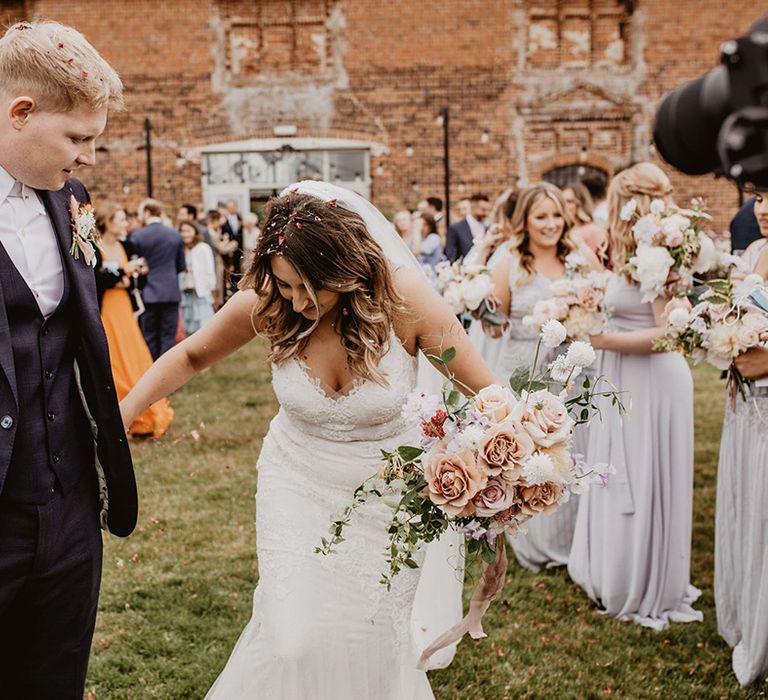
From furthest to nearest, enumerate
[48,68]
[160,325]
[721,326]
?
[160,325] < [721,326] < [48,68]

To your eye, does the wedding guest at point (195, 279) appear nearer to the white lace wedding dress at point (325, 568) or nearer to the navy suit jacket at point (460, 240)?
the navy suit jacket at point (460, 240)

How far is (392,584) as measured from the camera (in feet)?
10.3

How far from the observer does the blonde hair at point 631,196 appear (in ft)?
16.0

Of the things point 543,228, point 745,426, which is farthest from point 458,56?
point 745,426

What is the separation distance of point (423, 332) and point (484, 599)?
3.06 ft

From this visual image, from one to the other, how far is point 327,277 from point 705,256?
7.44 ft

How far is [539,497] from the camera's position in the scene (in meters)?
2.49

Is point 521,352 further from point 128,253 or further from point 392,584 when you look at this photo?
point 128,253

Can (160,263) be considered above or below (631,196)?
below

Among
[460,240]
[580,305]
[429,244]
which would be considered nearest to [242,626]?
[580,305]

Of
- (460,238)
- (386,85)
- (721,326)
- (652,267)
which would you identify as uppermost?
(386,85)

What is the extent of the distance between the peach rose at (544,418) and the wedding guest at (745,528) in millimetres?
1684

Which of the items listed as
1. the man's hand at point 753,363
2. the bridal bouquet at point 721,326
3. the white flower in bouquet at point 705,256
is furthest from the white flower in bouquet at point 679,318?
the white flower in bouquet at point 705,256

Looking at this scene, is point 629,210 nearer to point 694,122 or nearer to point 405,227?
point 694,122
